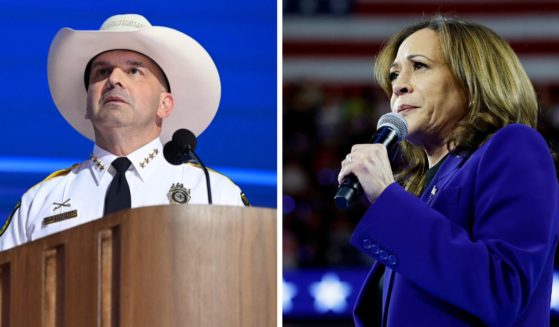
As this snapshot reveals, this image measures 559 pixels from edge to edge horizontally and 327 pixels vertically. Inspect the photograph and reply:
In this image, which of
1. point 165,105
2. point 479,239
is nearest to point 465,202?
point 479,239

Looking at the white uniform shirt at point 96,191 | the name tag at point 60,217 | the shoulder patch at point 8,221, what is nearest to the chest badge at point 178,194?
the white uniform shirt at point 96,191

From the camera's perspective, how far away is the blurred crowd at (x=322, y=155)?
542 cm

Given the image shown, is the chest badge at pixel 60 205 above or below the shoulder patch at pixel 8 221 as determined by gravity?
above

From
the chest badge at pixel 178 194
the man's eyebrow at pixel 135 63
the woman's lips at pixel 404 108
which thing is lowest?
the chest badge at pixel 178 194

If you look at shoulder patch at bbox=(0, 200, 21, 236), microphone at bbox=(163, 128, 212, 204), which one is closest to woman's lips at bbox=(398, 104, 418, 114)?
microphone at bbox=(163, 128, 212, 204)

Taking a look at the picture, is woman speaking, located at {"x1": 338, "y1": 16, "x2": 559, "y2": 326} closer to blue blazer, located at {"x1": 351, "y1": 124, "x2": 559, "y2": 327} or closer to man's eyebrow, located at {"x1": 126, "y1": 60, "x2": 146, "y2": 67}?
blue blazer, located at {"x1": 351, "y1": 124, "x2": 559, "y2": 327}

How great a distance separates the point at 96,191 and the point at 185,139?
0.28m

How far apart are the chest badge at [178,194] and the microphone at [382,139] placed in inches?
29.3

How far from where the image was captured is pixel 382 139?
5.79ft

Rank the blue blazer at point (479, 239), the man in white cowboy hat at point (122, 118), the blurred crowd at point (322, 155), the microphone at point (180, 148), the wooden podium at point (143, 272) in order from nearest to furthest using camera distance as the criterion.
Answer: the blue blazer at point (479, 239)
the wooden podium at point (143, 272)
the microphone at point (180, 148)
the man in white cowboy hat at point (122, 118)
the blurred crowd at point (322, 155)

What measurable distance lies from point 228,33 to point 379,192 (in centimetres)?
107

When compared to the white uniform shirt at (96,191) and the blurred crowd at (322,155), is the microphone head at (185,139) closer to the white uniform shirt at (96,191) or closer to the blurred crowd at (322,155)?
the white uniform shirt at (96,191)

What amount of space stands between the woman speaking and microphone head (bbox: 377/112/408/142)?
3cm

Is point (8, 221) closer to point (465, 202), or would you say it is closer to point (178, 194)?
point (178, 194)
